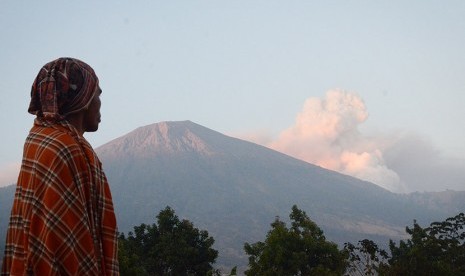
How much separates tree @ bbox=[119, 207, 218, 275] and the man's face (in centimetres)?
2469

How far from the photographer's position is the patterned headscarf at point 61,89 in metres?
2.33

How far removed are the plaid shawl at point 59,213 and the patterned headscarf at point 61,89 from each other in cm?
7

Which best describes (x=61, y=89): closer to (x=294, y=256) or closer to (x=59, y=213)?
(x=59, y=213)

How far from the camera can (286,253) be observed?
2538 cm

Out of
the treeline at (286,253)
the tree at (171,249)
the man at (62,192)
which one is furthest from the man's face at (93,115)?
the tree at (171,249)

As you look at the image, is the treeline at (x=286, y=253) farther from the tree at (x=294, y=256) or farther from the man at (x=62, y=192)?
the man at (x=62, y=192)

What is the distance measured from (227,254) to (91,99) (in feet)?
483

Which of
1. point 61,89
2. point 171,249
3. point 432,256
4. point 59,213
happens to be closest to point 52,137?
point 61,89

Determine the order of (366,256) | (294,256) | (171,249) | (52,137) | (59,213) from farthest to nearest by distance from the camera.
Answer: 1. (171,249)
2. (294,256)
3. (366,256)
4. (52,137)
5. (59,213)

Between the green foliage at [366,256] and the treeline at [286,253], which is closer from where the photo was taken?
the green foliage at [366,256]

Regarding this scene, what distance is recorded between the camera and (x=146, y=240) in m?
29.8

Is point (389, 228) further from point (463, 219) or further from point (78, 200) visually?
point (78, 200)

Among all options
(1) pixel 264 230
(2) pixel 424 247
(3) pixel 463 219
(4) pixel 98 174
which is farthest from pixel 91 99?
(1) pixel 264 230

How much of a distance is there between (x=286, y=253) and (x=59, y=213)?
24.1 m
